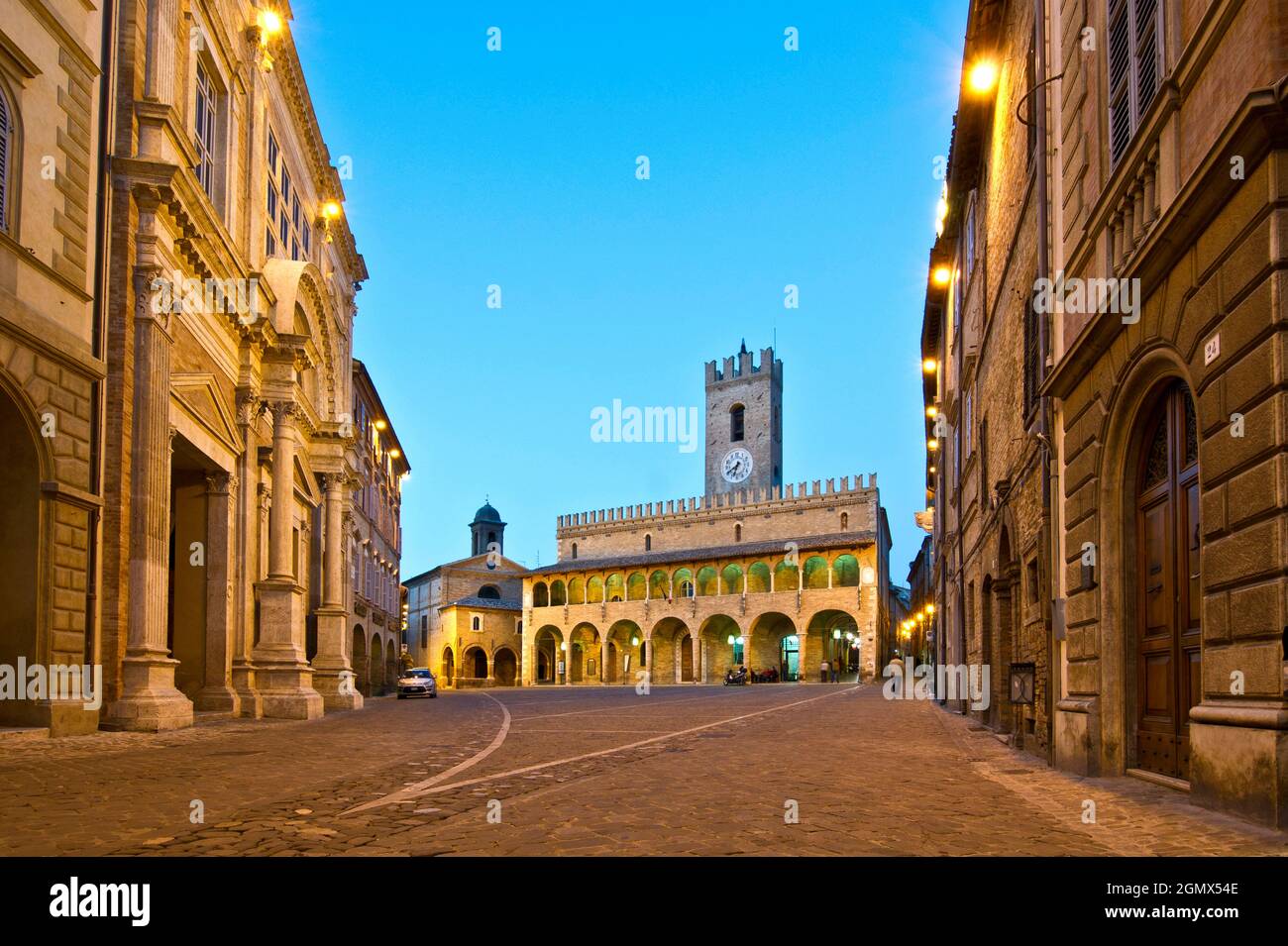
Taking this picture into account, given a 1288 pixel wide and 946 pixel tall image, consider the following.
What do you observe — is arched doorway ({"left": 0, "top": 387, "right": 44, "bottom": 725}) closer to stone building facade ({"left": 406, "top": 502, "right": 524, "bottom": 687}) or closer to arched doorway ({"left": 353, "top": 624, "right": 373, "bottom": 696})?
arched doorway ({"left": 353, "top": 624, "right": 373, "bottom": 696})

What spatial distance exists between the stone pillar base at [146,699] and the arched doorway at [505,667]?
7068cm

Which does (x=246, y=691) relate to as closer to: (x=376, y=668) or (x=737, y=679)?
(x=376, y=668)

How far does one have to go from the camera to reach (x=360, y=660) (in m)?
41.7

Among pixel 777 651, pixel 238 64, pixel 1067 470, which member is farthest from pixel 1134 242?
pixel 777 651

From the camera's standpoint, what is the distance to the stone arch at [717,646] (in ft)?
245

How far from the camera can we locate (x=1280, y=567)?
Answer: 19.4 ft

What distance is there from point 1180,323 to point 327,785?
292 inches

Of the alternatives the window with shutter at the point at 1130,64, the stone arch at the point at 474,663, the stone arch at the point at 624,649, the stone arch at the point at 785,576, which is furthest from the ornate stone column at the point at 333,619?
the stone arch at the point at 474,663

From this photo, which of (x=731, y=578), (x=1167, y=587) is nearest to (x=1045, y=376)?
(x=1167, y=587)

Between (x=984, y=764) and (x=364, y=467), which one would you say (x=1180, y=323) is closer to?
(x=984, y=764)

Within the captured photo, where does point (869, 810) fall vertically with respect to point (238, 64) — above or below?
below

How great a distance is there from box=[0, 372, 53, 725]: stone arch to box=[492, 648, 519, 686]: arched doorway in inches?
2879

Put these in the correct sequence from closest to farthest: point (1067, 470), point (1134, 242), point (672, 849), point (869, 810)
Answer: point (672, 849)
point (869, 810)
point (1134, 242)
point (1067, 470)

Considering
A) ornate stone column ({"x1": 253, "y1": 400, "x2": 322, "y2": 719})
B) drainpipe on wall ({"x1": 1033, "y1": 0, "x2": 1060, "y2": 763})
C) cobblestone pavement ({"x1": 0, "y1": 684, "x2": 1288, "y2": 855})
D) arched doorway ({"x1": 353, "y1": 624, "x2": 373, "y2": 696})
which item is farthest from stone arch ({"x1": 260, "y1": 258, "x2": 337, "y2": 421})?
drainpipe on wall ({"x1": 1033, "y1": 0, "x2": 1060, "y2": 763})
